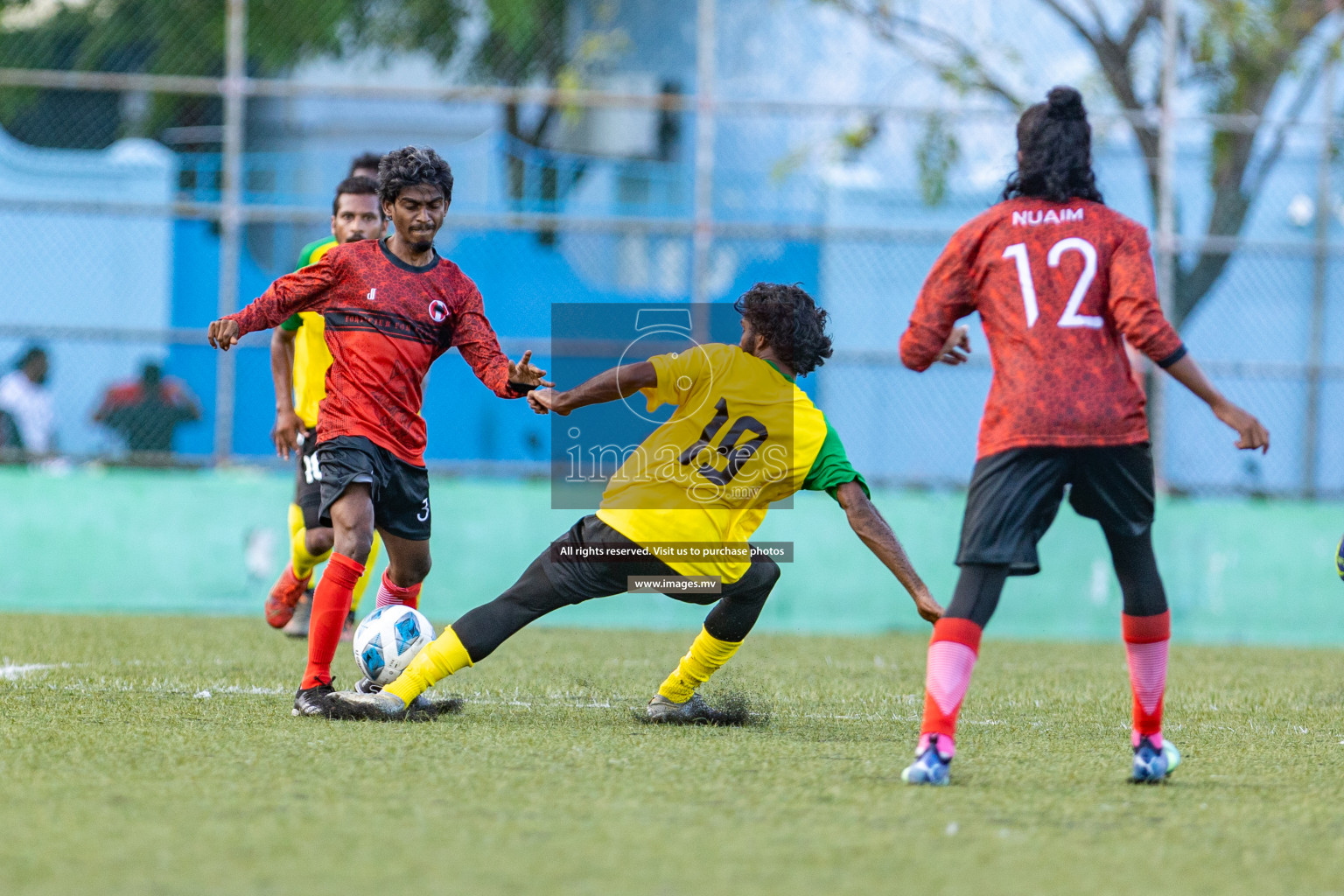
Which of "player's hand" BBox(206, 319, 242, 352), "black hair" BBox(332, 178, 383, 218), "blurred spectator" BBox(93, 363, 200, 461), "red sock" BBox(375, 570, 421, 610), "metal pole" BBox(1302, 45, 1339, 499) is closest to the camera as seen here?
"player's hand" BBox(206, 319, 242, 352)

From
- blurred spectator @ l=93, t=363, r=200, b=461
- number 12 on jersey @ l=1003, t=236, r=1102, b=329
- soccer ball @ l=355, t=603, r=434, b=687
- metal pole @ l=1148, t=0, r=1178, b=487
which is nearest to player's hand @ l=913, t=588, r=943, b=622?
number 12 on jersey @ l=1003, t=236, r=1102, b=329

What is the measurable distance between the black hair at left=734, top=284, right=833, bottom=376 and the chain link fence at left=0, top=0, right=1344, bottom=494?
558 cm

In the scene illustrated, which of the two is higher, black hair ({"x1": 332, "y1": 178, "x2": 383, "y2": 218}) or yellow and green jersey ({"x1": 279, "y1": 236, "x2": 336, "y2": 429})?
black hair ({"x1": 332, "y1": 178, "x2": 383, "y2": 218})

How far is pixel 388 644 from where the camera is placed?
17.4 feet

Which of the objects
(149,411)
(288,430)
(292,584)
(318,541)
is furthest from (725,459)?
(149,411)

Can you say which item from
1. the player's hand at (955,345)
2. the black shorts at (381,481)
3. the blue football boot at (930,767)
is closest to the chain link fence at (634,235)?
the black shorts at (381,481)

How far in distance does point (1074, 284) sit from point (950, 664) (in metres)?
1.05

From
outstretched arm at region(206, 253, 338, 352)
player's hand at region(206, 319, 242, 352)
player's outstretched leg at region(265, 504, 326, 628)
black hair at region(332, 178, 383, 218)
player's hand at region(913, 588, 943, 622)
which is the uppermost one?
black hair at region(332, 178, 383, 218)

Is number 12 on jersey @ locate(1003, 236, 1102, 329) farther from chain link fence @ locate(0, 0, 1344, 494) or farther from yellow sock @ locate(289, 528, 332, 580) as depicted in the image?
chain link fence @ locate(0, 0, 1344, 494)

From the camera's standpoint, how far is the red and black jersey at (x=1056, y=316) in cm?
402

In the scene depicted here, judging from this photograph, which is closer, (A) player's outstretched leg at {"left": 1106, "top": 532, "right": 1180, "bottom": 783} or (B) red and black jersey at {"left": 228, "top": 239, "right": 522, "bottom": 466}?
(A) player's outstretched leg at {"left": 1106, "top": 532, "right": 1180, "bottom": 783}

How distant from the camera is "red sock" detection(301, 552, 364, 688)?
17.0 feet

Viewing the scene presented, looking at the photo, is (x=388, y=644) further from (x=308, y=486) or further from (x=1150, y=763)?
(x=1150, y=763)

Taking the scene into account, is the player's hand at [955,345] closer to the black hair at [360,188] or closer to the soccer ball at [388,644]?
the soccer ball at [388,644]
